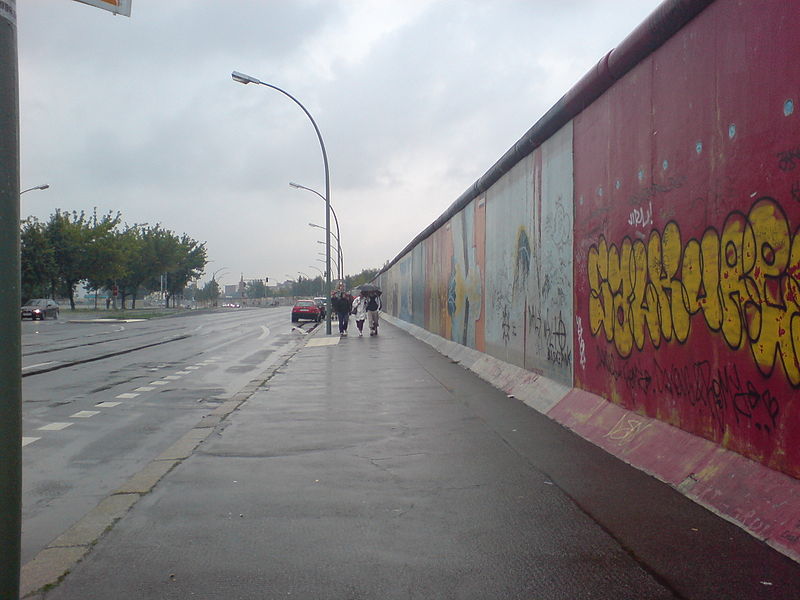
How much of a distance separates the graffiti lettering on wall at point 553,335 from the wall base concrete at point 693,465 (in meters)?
0.34

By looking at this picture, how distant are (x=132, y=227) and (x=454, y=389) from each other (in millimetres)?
72111

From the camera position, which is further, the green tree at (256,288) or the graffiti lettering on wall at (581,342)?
the green tree at (256,288)

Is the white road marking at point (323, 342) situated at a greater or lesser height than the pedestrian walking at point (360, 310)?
lesser

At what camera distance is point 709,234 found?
5.28 metres

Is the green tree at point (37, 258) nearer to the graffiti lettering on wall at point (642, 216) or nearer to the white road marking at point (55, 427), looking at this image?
the white road marking at point (55, 427)

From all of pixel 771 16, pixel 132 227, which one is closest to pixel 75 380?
pixel 771 16

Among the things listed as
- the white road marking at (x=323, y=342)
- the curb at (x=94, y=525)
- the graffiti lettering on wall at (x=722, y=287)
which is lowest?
the white road marking at (x=323, y=342)

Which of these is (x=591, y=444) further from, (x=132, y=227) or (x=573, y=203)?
(x=132, y=227)

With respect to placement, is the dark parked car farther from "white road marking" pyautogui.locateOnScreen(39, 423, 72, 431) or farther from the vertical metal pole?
the vertical metal pole

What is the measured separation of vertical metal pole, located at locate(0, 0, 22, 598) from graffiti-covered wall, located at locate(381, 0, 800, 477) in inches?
154

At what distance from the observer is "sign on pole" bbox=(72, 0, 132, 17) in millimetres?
2926

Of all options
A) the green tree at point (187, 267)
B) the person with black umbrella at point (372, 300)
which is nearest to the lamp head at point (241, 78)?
the person with black umbrella at point (372, 300)

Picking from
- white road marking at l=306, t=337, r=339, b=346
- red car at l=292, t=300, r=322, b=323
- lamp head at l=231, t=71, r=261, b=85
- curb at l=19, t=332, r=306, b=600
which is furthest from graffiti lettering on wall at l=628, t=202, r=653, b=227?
red car at l=292, t=300, r=322, b=323

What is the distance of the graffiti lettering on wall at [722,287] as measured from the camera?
4305 millimetres
